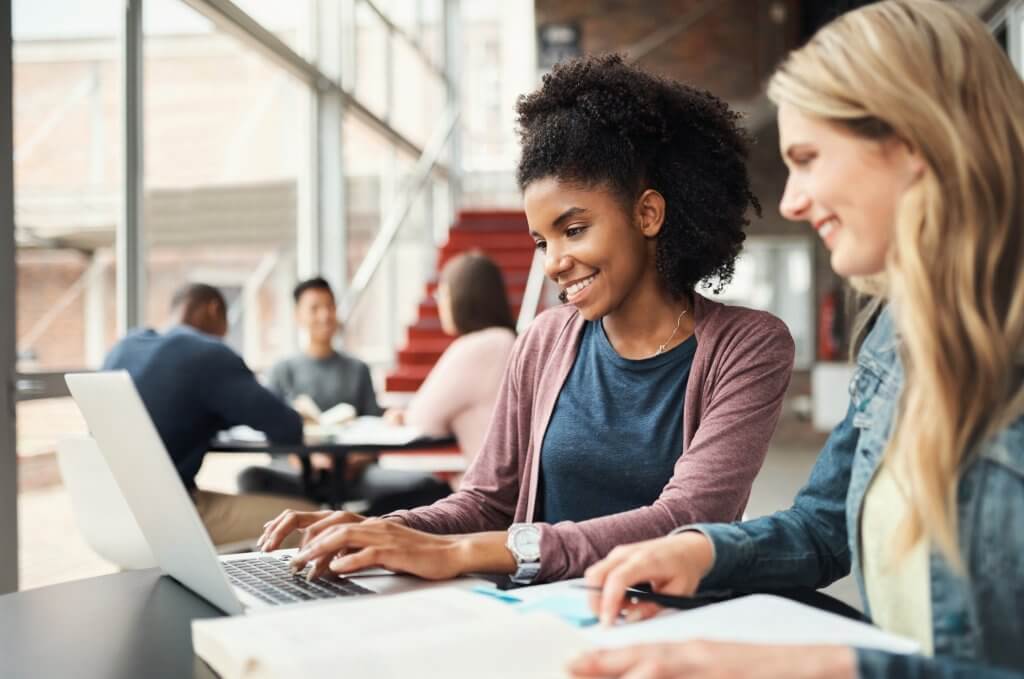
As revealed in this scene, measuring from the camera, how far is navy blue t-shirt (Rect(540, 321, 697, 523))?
1.43 metres

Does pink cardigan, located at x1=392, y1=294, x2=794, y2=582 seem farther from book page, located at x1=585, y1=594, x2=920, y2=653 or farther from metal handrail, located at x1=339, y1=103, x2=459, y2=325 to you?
metal handrail, located at x1=339, y1=103, x2=459, y2=325

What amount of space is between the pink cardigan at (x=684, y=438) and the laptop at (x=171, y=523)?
22 cm

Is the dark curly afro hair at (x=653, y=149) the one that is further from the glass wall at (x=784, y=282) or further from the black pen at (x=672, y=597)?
the glass wall at (x=784, y=282)

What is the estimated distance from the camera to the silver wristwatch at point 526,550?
112 cm

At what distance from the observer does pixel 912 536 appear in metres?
0.80

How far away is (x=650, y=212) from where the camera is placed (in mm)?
1505

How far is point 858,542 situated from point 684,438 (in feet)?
1.56

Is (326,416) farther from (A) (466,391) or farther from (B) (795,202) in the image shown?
(B) (795,202)

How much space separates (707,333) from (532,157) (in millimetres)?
380

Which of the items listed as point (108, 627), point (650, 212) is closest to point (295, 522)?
point (108, 627)

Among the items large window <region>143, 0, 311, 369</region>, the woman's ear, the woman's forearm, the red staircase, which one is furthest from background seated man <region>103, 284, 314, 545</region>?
the red staircase

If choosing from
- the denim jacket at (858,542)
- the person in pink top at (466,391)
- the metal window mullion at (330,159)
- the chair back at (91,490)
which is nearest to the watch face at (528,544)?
the denim jacket at (858,542)

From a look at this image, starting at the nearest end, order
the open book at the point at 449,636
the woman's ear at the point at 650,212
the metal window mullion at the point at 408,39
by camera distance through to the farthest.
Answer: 1. the open book at the point at 449,636
2. the woman's ear at the point at 650,212
3. the metal window mullion at the point at 408,39

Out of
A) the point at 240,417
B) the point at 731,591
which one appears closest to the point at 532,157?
the point at 731,591
